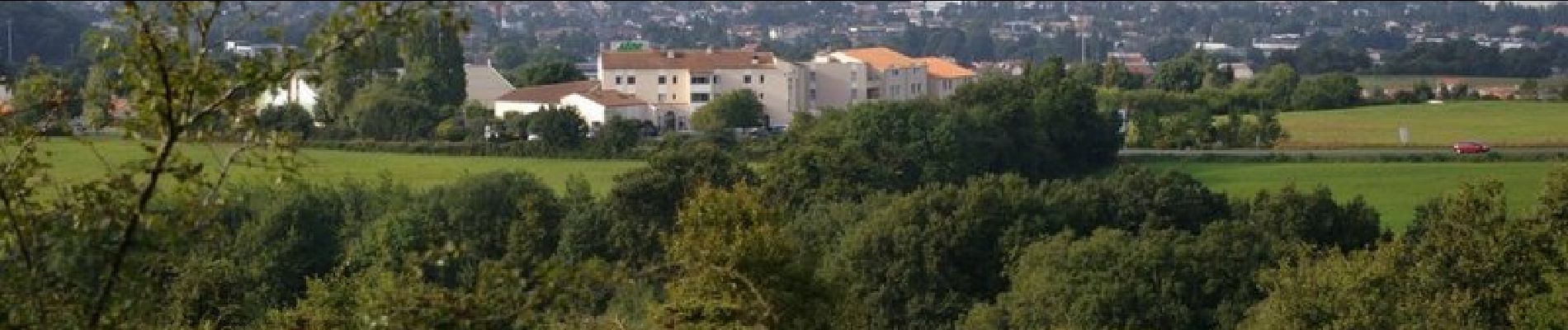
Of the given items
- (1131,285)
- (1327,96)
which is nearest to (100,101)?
(1131,285)

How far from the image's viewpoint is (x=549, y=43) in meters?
125

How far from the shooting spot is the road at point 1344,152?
132ft

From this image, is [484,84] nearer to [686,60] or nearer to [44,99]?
[686,60]

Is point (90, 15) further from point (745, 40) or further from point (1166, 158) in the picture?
point (1166, 158)

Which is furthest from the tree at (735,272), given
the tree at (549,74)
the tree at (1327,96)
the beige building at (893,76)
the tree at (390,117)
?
the tree at (549,74)

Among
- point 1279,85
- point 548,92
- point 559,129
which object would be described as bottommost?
point 559,129

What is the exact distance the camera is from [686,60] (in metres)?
55.0

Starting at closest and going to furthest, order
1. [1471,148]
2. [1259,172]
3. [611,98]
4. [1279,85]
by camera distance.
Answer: [1259,172] → [1471,148] → [611,98] → [1279,85]

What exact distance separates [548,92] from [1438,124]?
17859mm

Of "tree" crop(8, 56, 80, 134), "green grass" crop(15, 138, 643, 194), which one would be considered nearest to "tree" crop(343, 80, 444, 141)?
"green grass" crop(15, 138, 643, 194)

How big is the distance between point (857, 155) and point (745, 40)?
94794 millimetres

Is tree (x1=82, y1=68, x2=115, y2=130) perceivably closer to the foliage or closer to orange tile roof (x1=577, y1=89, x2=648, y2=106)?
the foliage

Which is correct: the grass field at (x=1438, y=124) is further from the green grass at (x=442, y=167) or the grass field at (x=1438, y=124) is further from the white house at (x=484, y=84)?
the white house at (x=484, y=84)

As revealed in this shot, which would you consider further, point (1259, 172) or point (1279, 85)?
point (1279, 85)
